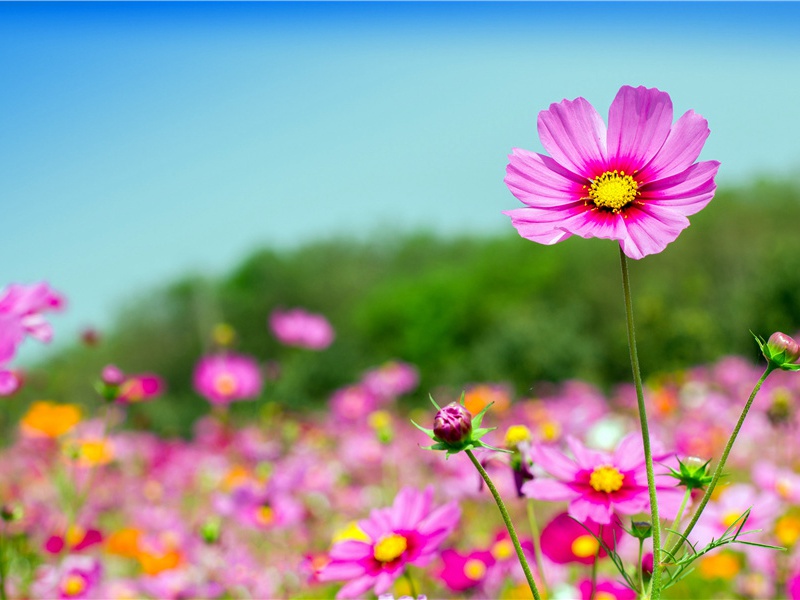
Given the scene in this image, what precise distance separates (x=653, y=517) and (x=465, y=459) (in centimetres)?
162

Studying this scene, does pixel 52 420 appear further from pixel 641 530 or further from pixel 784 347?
pixel 784 347

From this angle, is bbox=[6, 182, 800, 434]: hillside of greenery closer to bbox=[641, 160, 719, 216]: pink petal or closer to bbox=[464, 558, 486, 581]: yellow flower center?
bbox=[464, 558, 486, 581]: yellow flower center

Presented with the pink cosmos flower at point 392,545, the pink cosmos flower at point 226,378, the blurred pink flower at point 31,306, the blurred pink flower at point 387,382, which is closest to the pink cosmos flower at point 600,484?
the pink cosmos flower at point 392,545

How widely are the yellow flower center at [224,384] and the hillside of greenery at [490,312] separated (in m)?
0.88

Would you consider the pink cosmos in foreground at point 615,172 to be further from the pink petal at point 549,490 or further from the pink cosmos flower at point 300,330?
the pink cosmos flower at point 300,330

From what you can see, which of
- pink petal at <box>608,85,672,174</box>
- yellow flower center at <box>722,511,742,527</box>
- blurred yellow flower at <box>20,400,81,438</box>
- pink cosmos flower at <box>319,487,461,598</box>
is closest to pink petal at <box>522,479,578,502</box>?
pink cosmos flower at <box>319,487,461,598</box>

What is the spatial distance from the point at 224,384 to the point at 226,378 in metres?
0.03

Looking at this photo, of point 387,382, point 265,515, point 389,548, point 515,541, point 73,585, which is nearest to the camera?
point 515,541

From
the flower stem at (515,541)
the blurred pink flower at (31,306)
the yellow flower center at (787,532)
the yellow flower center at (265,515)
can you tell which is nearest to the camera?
the flower stem at (515,541)

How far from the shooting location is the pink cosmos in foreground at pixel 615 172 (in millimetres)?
760

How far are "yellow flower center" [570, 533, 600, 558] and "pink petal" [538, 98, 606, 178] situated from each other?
1.66ft

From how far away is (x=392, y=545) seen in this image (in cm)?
99

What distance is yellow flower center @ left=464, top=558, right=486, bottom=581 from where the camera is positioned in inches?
51.3

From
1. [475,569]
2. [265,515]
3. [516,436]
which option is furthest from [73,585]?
[516,436]
